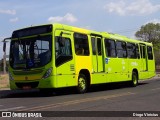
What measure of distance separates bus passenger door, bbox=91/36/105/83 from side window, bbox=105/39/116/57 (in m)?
0.73

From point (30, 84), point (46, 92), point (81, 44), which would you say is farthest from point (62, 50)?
point (46, 92)

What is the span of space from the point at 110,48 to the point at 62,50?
17.3 ft

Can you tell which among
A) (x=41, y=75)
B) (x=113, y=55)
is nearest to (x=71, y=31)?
(x=41, y=75)

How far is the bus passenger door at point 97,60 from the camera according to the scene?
2041 cm

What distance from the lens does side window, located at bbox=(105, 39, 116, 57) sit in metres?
22.1

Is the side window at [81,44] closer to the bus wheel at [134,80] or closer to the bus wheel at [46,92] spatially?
the bus wheel at [46,92]

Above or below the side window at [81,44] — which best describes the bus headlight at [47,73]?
below

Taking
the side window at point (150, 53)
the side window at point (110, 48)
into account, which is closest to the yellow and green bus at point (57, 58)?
the side window at point (110, 48)

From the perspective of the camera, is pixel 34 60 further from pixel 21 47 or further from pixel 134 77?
pixel 134 77

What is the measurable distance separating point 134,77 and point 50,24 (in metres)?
10.3

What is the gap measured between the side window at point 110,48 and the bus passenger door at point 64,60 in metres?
3.91

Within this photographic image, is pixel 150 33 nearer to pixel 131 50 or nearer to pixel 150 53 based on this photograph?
pixel 150 53

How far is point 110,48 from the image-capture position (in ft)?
73.9

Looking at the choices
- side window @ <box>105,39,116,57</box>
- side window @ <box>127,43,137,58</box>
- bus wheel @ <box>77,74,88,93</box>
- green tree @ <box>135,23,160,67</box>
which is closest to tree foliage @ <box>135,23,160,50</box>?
green tree @ <box>135,23,160,67</box>
